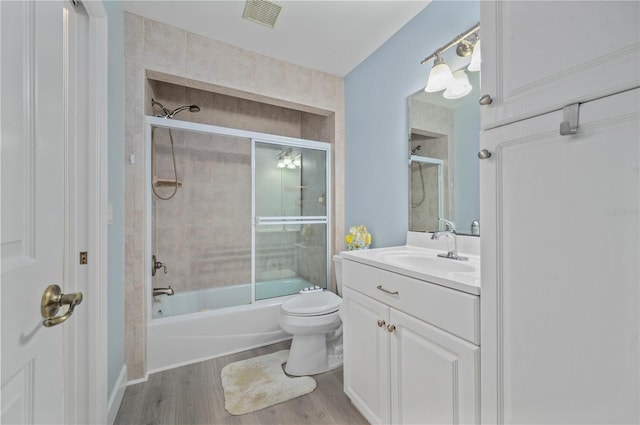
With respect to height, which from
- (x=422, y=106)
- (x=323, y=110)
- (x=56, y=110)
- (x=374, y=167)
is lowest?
(x=56, y=110)

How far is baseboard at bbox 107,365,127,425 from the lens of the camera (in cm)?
138

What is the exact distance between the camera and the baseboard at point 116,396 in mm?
1379

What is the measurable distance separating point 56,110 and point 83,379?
4.05 feet

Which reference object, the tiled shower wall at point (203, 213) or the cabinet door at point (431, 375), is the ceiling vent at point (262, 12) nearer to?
the tiled shower wall at point (203, 213)

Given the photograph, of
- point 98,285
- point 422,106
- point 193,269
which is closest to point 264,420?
point 98,285

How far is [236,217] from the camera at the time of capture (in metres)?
2.94

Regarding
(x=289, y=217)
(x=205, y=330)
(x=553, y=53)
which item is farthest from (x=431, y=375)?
(x=289, y=217)

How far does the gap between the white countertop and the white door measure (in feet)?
3.62

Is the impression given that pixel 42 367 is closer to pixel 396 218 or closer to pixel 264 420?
pixel 264 420

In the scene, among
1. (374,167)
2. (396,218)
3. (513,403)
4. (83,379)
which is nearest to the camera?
(513,403)

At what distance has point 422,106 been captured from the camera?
6.00 feet

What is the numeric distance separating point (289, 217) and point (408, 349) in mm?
1750

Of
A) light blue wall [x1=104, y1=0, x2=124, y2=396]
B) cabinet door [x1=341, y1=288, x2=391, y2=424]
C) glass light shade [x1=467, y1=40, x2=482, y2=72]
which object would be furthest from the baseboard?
glass light shade [x1=467, y1=40, x2=482, y2=72]

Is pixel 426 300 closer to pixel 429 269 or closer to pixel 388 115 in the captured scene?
pixel 429 269
